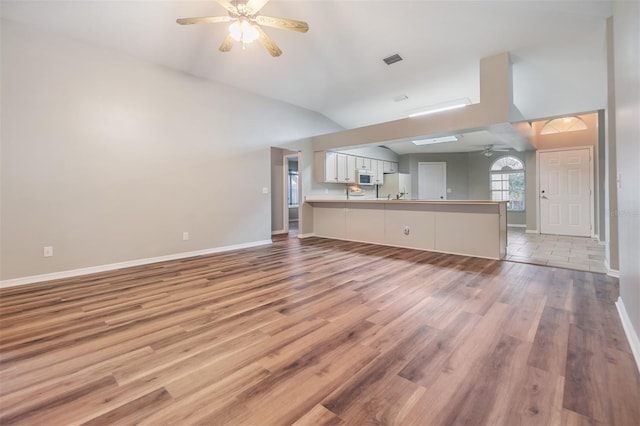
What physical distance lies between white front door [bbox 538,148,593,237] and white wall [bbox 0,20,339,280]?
282 inches

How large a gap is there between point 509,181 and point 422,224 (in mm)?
5383

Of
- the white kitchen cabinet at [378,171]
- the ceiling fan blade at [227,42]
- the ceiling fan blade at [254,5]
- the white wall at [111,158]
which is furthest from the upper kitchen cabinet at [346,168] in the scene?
A: the ceiling fan blade at [254,5]

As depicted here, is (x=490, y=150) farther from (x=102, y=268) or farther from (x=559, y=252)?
(x=102, y=268)

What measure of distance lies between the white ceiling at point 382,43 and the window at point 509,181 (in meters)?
3.80

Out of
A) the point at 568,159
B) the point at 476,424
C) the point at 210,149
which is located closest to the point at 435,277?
the point at 476,424

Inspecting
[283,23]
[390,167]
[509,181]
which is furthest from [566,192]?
[283,23]

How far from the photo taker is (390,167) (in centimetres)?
948

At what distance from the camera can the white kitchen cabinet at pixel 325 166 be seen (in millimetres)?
6698

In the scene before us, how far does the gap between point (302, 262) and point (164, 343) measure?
240 cm

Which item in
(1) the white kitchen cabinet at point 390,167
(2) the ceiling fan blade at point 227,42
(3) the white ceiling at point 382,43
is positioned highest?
(3) the white ceiling at point 382,43

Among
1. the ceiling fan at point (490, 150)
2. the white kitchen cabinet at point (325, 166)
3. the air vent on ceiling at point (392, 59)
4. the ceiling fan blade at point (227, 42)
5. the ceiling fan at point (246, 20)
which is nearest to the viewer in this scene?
the ceiling fan at point (246, 20)

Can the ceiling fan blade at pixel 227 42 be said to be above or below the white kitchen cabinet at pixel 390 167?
above

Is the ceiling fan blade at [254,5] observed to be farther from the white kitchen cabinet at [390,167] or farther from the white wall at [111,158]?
the white kitchen cabinet at [390,167]

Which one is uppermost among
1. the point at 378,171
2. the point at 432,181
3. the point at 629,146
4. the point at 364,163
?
the point at 364,163
